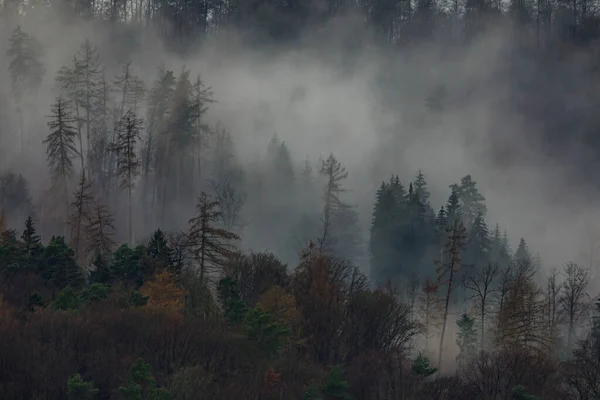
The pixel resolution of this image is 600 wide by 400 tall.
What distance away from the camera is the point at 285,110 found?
108812 mm

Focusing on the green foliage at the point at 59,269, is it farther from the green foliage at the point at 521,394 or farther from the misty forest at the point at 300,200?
the green foliage at the point at 521,394

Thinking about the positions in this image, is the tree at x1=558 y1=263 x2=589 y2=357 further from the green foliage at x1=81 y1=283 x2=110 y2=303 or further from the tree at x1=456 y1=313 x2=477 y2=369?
the green foliage at x1=81 y1=283 x2=110 y2=303

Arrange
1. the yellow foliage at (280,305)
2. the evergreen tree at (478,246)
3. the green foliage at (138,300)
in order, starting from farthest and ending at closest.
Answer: the evergreen tree at (478,246), the yellow foliage at (280,305), the green foliage at (138,300)

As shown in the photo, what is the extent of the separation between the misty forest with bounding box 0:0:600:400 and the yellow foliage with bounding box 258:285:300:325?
0.37 feet

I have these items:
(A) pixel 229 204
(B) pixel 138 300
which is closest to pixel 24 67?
(A) pixel 229 204

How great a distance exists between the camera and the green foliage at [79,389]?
94.5 feet

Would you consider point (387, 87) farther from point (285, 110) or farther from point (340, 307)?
point (340, 307)

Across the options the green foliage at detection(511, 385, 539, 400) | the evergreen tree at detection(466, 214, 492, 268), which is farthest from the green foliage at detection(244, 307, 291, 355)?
the evergreen tree at detection(466, 214, 492, 268)

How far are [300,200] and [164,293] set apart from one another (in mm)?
43044

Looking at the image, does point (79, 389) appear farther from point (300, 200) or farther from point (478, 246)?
point (300, 200)

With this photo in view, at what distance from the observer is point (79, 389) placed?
29.1 m

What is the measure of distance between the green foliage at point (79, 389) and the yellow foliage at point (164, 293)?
9.85m

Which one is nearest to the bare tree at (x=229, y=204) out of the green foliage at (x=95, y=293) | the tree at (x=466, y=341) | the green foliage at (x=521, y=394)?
the tree at (x=466, y=341)

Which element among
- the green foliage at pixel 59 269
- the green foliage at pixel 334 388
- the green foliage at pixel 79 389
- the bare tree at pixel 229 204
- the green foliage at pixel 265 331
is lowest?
the green foliage at pixel 79 389
